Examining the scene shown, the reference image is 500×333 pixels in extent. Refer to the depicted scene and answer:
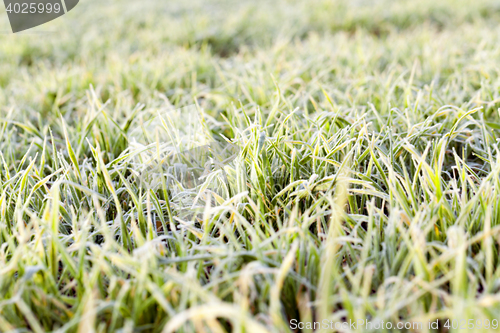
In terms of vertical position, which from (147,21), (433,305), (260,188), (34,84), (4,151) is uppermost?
(147,21)

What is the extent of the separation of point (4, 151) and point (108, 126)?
1.12 feet

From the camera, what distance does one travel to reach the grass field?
0.62m

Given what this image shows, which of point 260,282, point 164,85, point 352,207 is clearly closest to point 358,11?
point 164,85

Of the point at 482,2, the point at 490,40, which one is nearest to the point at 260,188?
the point at 490,40

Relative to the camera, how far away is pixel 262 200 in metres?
0.90

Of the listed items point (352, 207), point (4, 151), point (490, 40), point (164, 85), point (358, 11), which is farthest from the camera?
point (358, 11)

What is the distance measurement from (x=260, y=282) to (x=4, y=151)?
3.48 ft

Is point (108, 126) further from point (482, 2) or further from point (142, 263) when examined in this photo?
point (482, 2)

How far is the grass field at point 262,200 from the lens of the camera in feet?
2.03

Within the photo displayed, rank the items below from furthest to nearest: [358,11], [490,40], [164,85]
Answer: [358,11]
[490,40]
[164,85]

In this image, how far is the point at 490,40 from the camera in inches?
86.0

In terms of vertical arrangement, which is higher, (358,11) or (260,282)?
(358,11)

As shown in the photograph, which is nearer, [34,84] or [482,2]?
[34,84]

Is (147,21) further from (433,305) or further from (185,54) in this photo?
(433,305)
